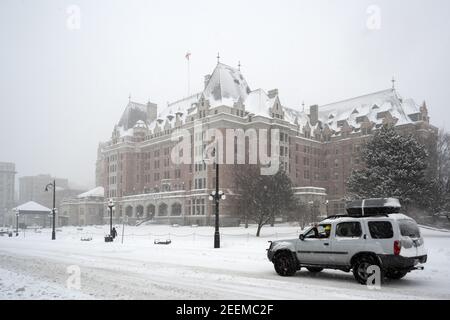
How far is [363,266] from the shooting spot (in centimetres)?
1273

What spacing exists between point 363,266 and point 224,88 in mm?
64010

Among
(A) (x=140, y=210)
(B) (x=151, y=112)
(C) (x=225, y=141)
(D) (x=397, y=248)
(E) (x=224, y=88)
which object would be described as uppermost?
(B) (x=151, y=112)

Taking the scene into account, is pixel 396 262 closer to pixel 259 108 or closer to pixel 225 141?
pixel 225 141

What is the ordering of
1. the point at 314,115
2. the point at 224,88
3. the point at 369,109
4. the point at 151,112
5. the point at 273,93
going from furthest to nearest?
the point at 151,112 < the point at 314,115 < the point at 369,109 < the point at 273,93 < the point at 224,88

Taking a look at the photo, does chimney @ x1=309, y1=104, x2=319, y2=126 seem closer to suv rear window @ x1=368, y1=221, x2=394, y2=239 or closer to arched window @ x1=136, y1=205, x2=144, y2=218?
arched window @ x1=136, y1=205, x2=144, y2=218

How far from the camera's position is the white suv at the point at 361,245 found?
1234 centimetres

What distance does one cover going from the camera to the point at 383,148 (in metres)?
41.4

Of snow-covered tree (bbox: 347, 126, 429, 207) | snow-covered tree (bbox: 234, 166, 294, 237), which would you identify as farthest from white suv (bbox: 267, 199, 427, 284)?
snow-covered tree (bbox: 347, 126, 429, 207)

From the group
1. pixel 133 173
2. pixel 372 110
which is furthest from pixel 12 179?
pixel 372 110

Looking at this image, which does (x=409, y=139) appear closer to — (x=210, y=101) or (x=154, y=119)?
(x=210, y=101)

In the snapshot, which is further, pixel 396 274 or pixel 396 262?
pixel 396 274

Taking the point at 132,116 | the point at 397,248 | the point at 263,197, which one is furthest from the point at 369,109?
the point at 397,248
